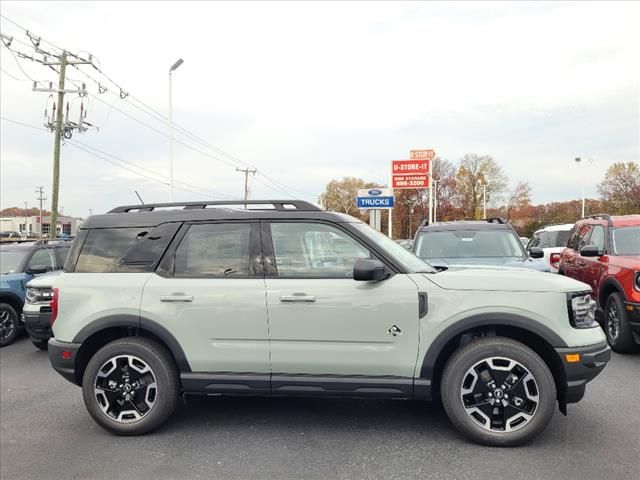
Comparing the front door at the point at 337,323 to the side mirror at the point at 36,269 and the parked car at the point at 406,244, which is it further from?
the side mirror at the point at 36,269

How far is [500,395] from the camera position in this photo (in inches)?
139

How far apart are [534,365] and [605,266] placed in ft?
13.6

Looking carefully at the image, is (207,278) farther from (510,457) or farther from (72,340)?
(510,457)

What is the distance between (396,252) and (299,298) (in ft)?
3.09


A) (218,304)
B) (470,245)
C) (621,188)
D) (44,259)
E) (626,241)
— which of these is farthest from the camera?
(621,188)

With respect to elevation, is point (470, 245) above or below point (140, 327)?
above

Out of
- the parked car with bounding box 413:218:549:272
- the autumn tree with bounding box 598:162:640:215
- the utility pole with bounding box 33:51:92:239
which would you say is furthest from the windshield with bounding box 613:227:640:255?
the autumn tree with bounding box 598:162:640:215

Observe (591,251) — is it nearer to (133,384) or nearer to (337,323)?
(337,323)

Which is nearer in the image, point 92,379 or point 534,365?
point 534,365

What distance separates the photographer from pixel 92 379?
13.0 ft

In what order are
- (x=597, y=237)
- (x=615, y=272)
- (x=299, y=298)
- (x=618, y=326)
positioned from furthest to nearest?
1. (x=597, y=237)
2. (x=615, y=272)
3. (x=618, y=326)
4. (x=299, y=298)

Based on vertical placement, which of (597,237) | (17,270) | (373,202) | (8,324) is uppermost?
(373,202)

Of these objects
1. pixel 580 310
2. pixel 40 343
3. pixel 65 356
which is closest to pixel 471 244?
pixel 580 310

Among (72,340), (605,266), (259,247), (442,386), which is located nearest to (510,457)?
(442,386)
